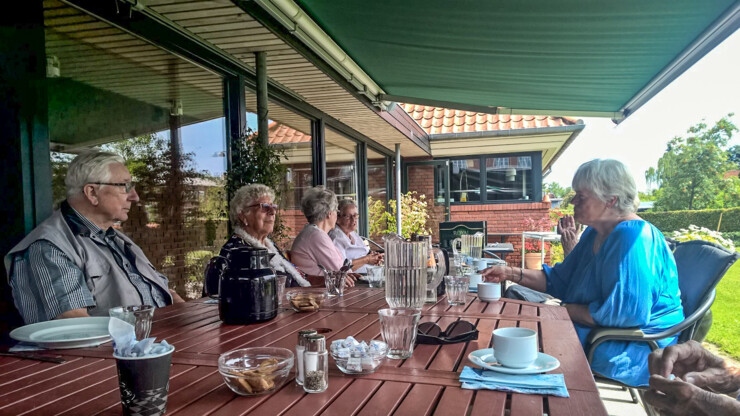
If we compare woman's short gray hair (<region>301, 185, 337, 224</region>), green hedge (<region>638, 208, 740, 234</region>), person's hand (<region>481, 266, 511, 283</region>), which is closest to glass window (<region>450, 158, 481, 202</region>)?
woman's short gray hair (<region>301, 185, 337, 224</region>)

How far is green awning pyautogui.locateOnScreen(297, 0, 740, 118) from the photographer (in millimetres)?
2510

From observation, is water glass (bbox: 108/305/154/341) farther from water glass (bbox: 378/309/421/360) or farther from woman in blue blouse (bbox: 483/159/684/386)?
woman in blue blouse (bbox: 483/159/684/386)

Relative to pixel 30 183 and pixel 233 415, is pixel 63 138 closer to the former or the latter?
pixel 30 183

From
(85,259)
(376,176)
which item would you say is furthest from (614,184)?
(376,176)

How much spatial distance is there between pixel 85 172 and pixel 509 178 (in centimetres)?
920

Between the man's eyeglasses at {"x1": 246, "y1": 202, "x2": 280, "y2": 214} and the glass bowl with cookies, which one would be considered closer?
the glass bowl with cookies

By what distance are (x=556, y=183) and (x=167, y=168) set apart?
82.6 metres

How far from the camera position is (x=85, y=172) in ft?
6.98

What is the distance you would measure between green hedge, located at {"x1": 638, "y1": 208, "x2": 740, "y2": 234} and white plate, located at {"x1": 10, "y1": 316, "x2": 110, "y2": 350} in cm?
1903

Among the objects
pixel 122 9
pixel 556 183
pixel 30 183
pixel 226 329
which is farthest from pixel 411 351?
Result: pixel 556 183

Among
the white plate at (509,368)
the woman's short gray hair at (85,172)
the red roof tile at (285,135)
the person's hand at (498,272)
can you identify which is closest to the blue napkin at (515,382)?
the white plate at (509,368)

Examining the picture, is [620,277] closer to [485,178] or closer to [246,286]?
[246,286]

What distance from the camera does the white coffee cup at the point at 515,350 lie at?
106cm

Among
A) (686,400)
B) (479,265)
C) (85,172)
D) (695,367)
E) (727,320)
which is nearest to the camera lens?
(686,400)
